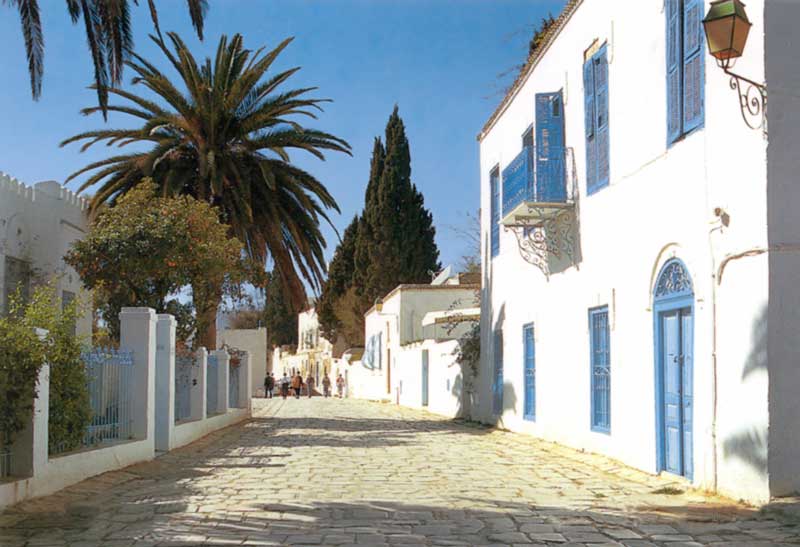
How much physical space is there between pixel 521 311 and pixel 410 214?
105 ft

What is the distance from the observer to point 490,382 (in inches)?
835

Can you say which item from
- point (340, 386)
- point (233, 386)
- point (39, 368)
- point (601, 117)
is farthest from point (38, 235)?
point (340, 386)

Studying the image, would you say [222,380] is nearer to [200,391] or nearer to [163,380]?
[200,391]

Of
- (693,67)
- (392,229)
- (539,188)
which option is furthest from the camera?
(392,229)

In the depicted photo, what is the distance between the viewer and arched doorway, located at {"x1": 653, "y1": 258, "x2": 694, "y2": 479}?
1027 cm

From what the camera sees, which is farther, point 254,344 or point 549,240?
point 254,344

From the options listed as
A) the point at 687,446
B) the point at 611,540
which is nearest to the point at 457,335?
the point at 687,446

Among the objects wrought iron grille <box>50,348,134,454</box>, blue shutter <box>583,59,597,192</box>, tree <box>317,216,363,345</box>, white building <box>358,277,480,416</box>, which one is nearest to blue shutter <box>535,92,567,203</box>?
blue shutter <box>583,59,597,192</box>

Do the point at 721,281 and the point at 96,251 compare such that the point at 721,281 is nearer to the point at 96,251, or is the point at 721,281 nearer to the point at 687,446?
the point at 687,446

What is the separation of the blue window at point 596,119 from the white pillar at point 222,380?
402 inches

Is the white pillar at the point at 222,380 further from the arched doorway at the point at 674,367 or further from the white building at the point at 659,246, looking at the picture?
the arched doorway at the point at 674,367

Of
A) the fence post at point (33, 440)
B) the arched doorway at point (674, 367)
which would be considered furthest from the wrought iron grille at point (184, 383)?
the arched doorway at point (674, 367)

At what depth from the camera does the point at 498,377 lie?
811 inches

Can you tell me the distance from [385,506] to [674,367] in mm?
3882
